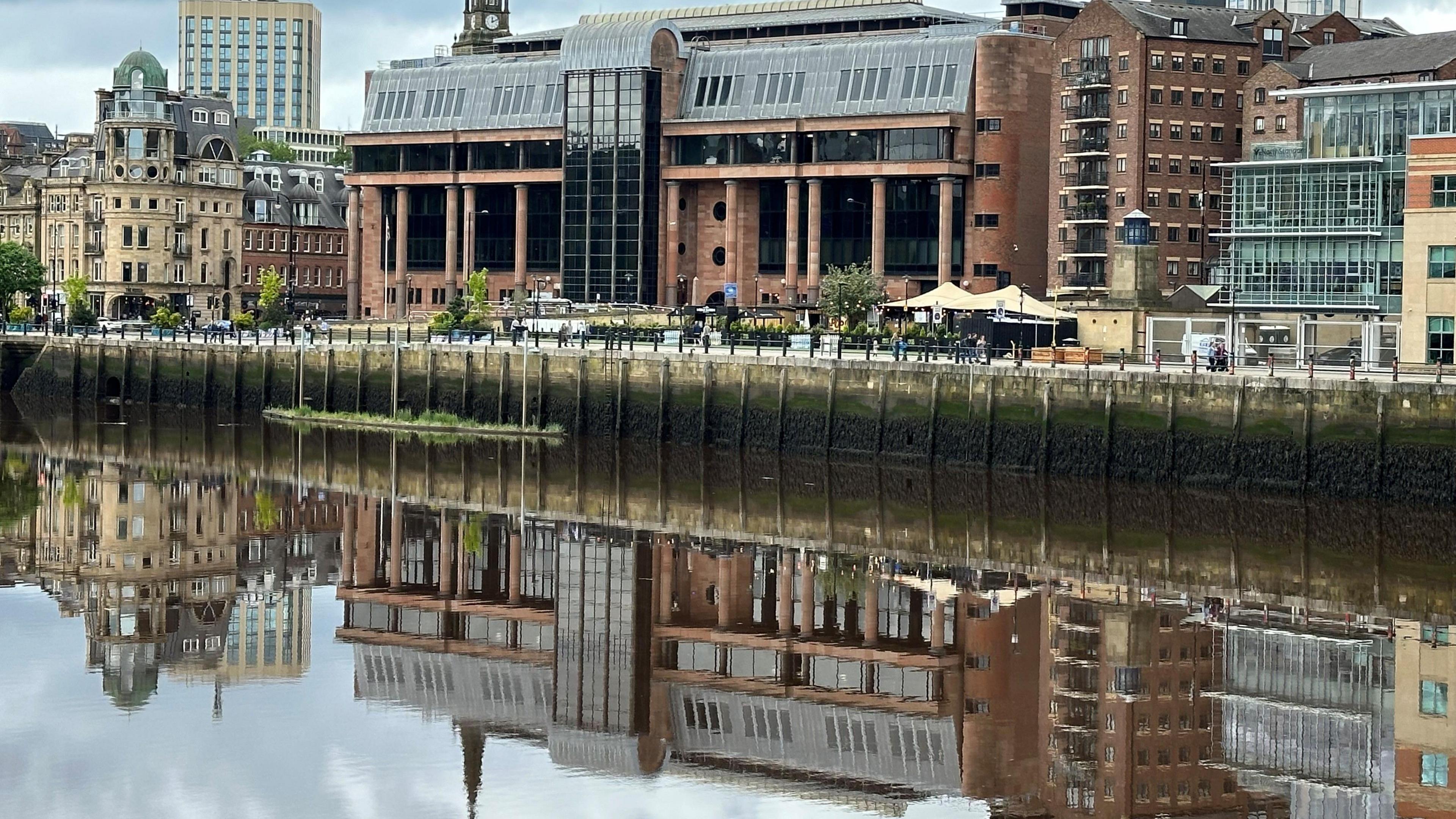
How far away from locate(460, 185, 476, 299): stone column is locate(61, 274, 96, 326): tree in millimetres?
23812

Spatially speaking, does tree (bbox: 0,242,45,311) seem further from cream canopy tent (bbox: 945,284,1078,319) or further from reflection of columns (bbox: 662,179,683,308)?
cream canopy tent (bbox: 945,284,1078,319)

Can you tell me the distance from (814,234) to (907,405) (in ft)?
178

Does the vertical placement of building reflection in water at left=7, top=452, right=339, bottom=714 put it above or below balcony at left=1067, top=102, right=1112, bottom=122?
below

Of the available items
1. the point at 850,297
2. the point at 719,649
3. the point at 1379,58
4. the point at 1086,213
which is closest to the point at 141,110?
the point at 850,297

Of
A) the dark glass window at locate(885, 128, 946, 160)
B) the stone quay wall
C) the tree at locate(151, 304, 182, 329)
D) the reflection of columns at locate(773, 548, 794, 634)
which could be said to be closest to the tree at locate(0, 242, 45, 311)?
the tree at locate(151, 304, 182, 329)

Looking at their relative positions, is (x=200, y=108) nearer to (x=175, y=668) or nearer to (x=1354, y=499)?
(x=1354, y=499)

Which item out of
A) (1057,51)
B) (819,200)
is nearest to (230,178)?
(819,200)

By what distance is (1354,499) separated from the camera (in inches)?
2837

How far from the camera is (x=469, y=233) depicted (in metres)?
154

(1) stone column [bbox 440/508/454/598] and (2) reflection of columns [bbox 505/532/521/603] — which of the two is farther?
(1) stone column [bbox 440/508/454/598]

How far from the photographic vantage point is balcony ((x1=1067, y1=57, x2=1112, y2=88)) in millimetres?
122688

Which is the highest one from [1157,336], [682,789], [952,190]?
[952,190]

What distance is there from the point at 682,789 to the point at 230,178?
139m

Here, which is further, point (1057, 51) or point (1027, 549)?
point (1057, 51)
